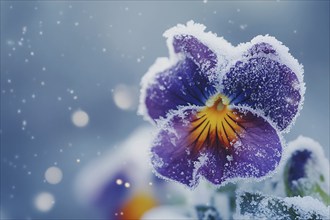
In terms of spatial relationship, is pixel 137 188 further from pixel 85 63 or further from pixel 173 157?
pixel 85 63

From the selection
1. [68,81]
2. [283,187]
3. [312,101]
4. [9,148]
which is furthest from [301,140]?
[68,81]

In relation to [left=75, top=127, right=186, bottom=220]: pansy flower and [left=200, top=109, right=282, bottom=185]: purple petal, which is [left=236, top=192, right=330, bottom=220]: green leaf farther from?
[left=75, top=127, right=186, bottom=220]: pansy flower

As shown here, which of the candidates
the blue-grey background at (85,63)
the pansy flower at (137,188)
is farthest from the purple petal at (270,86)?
the blue-grey background at (85,63)

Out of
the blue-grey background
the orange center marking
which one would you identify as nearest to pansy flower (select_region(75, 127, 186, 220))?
the orange center marking

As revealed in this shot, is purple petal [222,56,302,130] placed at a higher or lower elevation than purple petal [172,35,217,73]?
lower

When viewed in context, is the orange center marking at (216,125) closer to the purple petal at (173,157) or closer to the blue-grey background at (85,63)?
the purple petal at (173,157)

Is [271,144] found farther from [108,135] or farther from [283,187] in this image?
[108,135]

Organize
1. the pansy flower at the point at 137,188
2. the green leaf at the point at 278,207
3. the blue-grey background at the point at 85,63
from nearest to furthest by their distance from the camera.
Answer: the green leaf at the point at 278,207 → the pansy flower at the point at 137,188 → the blue-grey background at the point at 85,63
